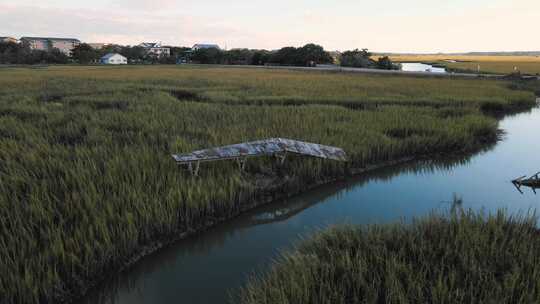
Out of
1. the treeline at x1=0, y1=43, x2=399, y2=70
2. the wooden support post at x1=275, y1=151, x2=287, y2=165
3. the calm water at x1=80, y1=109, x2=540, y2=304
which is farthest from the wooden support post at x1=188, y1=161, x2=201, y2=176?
the treeline at x1=0, y1=43, x2=399, y2=70

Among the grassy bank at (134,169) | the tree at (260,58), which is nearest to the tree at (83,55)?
the tree at (260,58)

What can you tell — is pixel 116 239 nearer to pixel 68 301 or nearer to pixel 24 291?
pixel 68 301

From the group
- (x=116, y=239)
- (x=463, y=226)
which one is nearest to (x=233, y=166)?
(x=116, y=239)

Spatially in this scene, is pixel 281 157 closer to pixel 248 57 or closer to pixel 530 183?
pixel 530 183

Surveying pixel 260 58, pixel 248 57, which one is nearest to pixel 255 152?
pixel 260 58

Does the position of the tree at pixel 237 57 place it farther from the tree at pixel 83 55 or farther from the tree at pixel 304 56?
the tree at pixel 83 55

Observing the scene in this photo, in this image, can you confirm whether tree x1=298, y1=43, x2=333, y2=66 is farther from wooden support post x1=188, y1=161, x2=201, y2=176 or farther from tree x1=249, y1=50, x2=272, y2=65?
wooden support post x1=188, y1=161, x2=201, y2=176

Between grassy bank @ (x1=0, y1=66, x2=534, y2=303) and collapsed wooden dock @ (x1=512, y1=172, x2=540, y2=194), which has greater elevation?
grassy bank @ (x1=0, y1=66, x2=534, y2=303)

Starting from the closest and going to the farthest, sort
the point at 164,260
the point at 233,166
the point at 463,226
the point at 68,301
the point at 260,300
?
the point at 260,300
the point at 68,301
the point at 463,226
the point at 164,260
the point at 233,166
